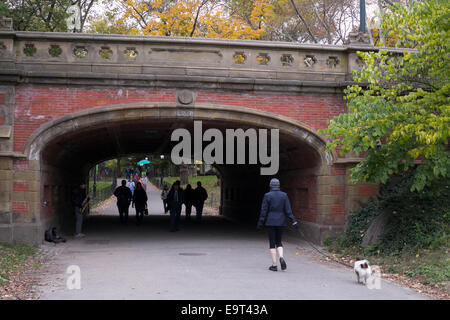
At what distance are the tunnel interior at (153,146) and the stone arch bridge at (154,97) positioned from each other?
0.43 feet

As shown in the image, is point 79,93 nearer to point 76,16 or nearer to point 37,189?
point 37,189

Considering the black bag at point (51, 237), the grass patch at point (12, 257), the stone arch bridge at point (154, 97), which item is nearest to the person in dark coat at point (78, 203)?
the stone arch bridge at point (154, 97)

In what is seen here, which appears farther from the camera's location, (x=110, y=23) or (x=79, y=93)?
(x=110, y=23)

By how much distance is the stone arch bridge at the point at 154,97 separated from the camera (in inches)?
511

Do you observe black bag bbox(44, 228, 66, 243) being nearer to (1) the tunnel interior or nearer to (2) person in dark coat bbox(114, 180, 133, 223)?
(1) the tunnel interior

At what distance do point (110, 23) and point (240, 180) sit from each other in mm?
13291

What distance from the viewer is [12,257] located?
11070 millimetres

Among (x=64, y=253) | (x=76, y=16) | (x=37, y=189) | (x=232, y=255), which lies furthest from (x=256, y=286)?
(x=76, y=16)

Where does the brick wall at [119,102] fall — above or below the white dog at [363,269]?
above

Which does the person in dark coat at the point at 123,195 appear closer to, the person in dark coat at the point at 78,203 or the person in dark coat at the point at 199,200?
the person in dark coat at the point at 199,200

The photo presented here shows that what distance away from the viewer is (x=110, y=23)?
1180 inches

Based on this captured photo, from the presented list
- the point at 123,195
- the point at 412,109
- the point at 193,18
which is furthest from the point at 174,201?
the point at 193,18

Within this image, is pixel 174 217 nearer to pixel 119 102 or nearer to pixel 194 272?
pixel 119 102

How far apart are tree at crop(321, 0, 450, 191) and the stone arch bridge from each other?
292 cm
